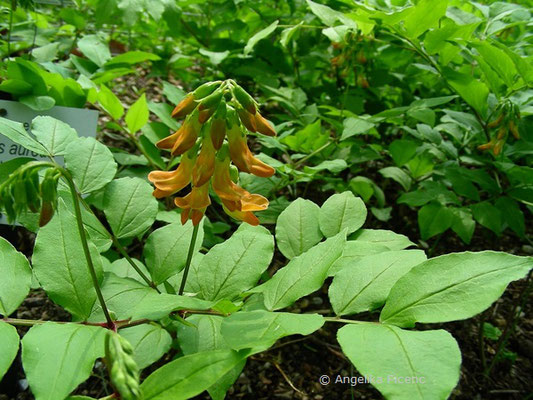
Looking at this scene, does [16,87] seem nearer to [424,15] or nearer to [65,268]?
[65,268]

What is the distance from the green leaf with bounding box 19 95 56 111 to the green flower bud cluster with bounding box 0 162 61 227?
0.72m

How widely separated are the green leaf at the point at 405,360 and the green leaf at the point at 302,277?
114 millimetres

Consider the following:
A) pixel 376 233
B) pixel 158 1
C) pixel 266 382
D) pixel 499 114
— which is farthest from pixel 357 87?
pixel 266 382

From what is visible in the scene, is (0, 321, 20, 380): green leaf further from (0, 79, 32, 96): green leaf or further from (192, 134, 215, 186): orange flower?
(0, 79, 32, 96): green leaf

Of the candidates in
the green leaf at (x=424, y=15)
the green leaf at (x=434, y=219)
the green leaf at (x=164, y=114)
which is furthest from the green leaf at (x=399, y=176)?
the green leaf at (x=164, y=114)

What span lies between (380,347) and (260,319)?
196 millimetres

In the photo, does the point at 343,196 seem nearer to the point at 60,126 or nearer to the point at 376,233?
the point at 376,233

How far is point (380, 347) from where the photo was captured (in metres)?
0.68

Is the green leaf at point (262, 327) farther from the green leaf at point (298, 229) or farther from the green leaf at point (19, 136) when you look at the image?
the green leaf at point (19, 136)

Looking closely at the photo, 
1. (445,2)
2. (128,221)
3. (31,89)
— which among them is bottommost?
(128,221)

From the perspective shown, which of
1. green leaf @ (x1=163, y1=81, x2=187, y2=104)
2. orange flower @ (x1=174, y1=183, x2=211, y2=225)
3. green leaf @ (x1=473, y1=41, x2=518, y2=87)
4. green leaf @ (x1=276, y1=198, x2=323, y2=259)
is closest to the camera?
orange flower @ (x1=174, y1=183, x2=211, y2=225)

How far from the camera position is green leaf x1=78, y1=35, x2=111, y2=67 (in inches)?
68.9

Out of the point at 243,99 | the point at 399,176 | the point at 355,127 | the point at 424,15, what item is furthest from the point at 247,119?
the point at 399,176

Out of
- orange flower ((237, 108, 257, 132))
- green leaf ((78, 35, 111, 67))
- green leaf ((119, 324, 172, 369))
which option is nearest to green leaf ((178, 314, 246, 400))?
green leaf ((119, 324, 172, 369))
